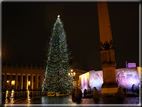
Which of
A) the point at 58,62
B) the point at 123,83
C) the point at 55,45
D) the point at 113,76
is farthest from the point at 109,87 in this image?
the point at 55,45

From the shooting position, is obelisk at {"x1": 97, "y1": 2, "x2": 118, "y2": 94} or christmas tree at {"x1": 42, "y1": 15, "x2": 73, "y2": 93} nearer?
obelisk at {"x1": 97, "y1": 2, "x2": 118, "y2": 94}

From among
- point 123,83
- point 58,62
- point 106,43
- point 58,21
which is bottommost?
point 123,83

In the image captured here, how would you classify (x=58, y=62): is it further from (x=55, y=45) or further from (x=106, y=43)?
(x=106, y=43)

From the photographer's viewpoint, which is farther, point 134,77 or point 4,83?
point 4,83

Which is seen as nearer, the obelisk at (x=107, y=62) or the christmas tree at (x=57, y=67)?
the obelisk at (x=107, y=62)

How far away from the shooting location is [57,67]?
77.4ft

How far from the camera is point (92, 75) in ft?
84.3

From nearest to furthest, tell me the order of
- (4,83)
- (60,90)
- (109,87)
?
(109,87) → (60,90) → (4,83)

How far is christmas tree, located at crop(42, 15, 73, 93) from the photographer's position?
23016mm

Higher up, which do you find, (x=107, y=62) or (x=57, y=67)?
(x=107, y=62)

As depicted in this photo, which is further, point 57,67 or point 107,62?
point 57,67

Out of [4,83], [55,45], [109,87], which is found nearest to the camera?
[109,87]

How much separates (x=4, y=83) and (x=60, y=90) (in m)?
49.0

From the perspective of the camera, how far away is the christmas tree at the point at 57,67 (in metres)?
23.0
